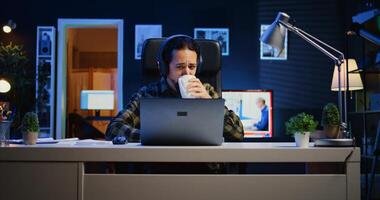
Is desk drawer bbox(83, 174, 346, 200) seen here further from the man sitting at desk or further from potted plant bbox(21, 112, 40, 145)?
the man sitting at desk

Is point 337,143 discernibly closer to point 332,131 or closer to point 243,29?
point 332,131

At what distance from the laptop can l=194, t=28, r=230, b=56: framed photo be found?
12.4 ft

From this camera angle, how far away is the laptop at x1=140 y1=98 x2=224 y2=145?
1.38 metres

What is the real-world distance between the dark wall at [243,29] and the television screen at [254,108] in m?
0.54

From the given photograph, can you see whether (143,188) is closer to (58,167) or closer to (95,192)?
(95,192)

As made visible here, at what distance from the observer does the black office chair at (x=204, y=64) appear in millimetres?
2336

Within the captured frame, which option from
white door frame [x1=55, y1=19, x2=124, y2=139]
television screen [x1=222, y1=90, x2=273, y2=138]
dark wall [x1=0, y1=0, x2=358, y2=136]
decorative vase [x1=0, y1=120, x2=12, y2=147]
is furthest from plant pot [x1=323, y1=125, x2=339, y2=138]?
white door frame [x1=55, y1=19, x2=124, y2=139]

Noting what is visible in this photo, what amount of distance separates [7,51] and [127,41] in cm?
131

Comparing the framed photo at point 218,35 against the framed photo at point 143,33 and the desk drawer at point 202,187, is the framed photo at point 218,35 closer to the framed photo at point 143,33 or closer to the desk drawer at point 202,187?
the framed photo at point 143,33

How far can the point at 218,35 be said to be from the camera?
5133mm

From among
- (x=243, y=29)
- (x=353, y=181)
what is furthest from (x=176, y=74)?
(x=243, y=29)

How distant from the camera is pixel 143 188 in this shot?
4.31 ft

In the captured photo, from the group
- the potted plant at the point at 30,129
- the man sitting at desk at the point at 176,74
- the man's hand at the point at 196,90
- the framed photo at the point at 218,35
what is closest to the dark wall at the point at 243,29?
the framed photo at the point at 218,35

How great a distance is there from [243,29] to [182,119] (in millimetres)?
3946
